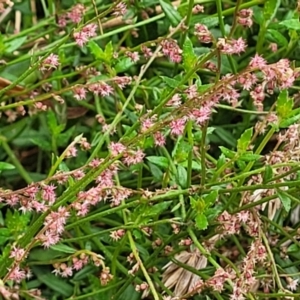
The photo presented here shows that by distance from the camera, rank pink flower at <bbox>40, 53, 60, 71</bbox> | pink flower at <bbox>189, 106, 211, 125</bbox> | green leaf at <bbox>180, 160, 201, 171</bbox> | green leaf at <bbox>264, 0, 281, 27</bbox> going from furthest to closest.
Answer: green leaf at <bbox>264, 0, 281, 27</bbox> → green leaf at <bbox>180, 160, 201, 171</bbox> → pink flower at <bbox>40, 53, 60, 71</bbox> → pink flower at <bbox>189, 106, 211, 125</bbox>

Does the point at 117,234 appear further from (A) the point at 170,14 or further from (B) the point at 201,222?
(A) the point at 170,14

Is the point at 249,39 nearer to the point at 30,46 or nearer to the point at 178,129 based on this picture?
the point at 30,46

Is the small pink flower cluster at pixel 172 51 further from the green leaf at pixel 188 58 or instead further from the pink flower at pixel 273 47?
the pink flower at pixel 273 47

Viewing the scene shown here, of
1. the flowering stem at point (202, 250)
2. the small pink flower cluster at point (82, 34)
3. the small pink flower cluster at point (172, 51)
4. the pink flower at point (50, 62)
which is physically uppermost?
the small pink flower cluster at point (82, 34)

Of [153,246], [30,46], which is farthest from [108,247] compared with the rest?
[30,46]

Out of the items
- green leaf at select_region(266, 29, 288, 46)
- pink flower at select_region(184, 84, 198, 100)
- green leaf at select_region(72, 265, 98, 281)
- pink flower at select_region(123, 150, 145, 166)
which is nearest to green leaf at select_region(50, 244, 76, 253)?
green leaf at select_region(72, 265, 98, 281)

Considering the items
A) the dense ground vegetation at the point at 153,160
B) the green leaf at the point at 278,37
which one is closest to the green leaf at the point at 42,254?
the dense ground vegetation at the point at 153,160

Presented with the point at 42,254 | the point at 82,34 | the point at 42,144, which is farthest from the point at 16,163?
the point at 82,34

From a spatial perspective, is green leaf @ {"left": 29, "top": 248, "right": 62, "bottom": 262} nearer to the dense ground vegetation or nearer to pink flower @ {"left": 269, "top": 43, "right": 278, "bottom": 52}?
the dense ground vegetation
